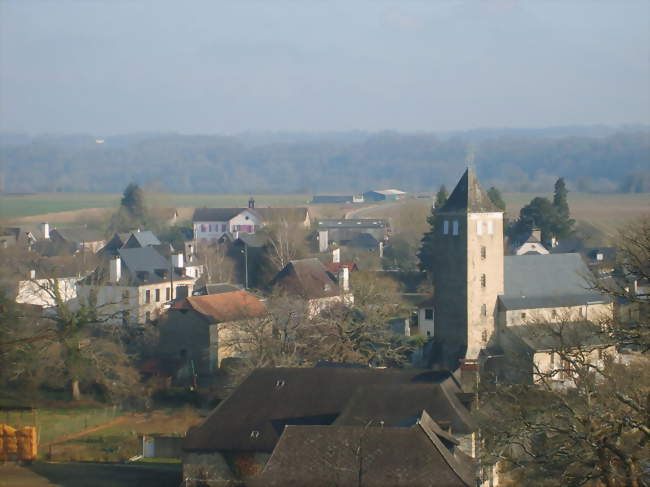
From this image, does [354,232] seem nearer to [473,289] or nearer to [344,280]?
[344,280]

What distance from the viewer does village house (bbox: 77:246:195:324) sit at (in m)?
48.2

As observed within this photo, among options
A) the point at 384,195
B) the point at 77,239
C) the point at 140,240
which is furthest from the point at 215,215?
the point at 384,195

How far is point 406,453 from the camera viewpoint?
20734 mm

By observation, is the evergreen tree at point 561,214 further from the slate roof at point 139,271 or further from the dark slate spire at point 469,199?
the dark slate spire at point 469,199

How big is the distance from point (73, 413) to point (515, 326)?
1587cm

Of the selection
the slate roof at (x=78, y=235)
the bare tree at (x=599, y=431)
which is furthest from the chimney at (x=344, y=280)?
the bare tree at (x=599, y=431)

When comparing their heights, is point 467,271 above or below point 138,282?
above

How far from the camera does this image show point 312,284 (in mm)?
48406

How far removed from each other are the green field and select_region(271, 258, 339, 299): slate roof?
156ft

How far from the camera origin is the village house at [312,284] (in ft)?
152

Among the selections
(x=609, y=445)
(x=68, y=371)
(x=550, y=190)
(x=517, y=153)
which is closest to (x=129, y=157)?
(x=517, y=153)

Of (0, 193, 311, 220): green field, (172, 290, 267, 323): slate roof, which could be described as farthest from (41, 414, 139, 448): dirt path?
(0, 193, 311, 220): green field

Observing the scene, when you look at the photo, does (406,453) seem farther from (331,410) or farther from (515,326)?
(515,326)

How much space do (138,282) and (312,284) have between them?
819cm
